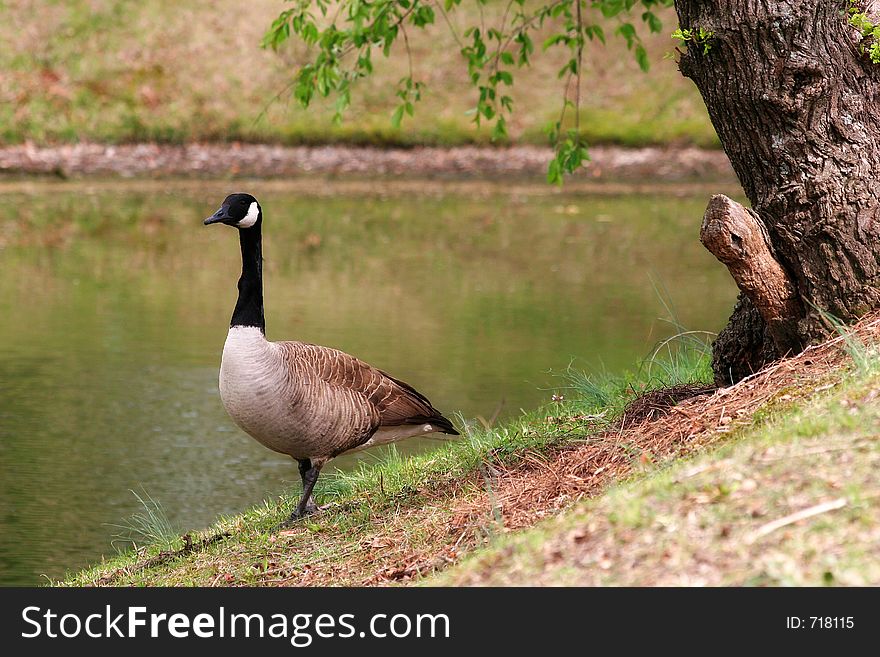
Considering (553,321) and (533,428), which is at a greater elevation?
(533,428)

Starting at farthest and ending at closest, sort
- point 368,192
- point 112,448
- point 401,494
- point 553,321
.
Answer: point 368,192, point 553,321, point 112,448, point 401,494

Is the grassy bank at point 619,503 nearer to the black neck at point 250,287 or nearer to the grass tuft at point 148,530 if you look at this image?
the grass tuft at point 148,530

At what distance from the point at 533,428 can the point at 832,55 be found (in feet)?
9.11

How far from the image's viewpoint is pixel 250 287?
7.18 metres

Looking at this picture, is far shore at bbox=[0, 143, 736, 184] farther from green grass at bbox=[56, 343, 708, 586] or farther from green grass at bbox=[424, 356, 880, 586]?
green grass at bbox=[424, 356, 880, 586]

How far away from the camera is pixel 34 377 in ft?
37.9

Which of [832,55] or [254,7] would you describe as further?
[254,7]

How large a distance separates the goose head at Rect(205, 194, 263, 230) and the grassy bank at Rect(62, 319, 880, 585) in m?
1.78

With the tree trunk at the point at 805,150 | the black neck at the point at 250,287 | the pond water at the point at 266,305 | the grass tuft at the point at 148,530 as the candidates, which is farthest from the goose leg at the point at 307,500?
the tree trunk at the point at 805,150

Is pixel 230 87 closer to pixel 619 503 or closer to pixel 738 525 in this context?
pixel 619 503

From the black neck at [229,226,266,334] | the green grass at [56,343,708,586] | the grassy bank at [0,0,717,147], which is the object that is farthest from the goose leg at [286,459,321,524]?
the grassy bank at [0,0,717,147]
